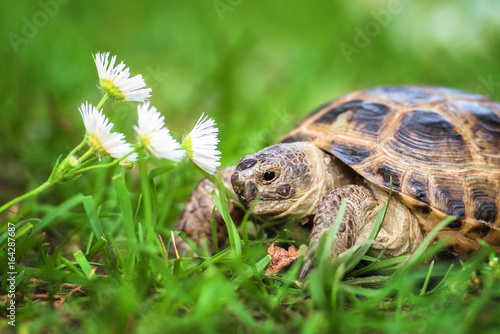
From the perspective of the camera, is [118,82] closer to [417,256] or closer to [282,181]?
[282,181]

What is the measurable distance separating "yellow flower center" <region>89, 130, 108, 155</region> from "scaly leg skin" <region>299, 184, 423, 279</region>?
1033mm

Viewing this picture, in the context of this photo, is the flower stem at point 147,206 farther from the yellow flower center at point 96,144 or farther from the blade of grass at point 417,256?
the blade of grass at point 417,256

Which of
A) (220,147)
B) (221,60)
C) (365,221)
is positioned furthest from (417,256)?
(221,60)

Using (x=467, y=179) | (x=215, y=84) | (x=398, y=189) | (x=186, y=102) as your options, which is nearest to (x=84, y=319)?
(x=398, y=189)

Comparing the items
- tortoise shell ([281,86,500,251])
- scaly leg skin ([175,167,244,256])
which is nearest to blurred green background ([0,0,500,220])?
scaly leg skin ([175,167,244,256])

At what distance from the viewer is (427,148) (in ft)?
8.77

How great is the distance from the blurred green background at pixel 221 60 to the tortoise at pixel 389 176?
112 centimetres

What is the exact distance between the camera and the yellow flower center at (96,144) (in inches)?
73.5

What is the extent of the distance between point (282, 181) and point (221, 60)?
3301mm

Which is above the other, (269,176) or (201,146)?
(201,146)

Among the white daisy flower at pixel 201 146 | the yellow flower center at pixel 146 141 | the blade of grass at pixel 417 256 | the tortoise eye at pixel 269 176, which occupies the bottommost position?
the blade of grass at pixel 417 256

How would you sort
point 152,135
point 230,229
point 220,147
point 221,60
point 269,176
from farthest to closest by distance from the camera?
point 221,60, point 220,147, point 269,176, point 230,229, point 152,135

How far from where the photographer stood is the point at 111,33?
713cm

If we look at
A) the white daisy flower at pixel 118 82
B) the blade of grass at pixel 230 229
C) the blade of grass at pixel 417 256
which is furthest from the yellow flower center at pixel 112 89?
the blade of grass at pixel 417 256
